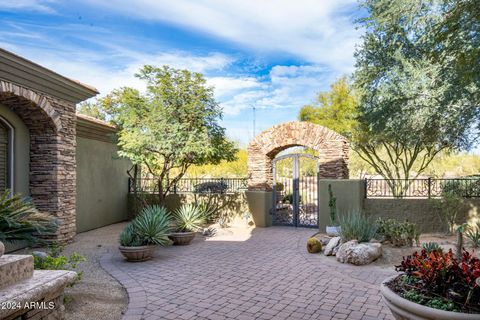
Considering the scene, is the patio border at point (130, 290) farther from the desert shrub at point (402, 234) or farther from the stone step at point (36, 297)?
the desert shrub at point (402, 234)

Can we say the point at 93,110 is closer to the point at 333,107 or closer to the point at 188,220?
the point at 333,107

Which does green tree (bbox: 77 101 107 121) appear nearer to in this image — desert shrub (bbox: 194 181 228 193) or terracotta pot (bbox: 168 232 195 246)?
desert shrub (bbox: 194 181 228 193)

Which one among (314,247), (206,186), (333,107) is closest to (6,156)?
(206,186)

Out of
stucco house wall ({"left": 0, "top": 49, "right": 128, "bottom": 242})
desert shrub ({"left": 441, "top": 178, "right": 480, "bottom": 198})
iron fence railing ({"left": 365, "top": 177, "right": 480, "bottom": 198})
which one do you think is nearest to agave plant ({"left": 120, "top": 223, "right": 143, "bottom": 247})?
stucco house wall ({"left": 0, "top": 49, "right": 128, "bottom": 242})

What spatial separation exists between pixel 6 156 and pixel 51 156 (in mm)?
900

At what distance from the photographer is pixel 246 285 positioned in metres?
5.35

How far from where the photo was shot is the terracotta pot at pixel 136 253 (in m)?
6.66

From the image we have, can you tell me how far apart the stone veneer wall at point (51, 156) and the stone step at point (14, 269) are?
A: 17.7 feet

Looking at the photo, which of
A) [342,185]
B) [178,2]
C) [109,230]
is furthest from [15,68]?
[342,185]

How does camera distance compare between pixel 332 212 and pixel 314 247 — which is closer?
pixel 314 247

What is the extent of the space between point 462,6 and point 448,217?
6.97 metres

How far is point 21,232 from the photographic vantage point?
4090 mm

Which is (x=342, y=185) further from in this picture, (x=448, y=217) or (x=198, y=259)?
(x=198, y=259)

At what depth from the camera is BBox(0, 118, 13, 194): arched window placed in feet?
25.3
